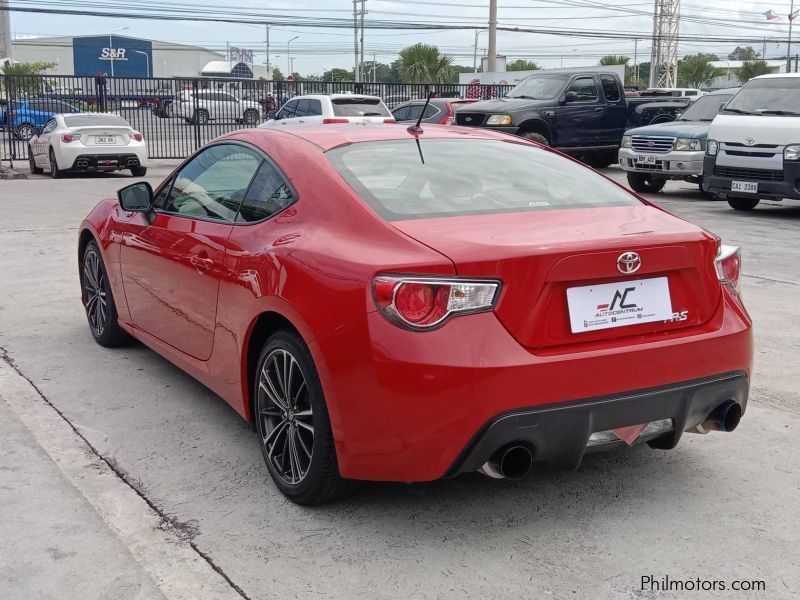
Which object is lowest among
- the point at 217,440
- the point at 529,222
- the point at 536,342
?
the point at 217,440

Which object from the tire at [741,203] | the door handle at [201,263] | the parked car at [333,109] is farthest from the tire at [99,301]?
the parked car at [333,109]

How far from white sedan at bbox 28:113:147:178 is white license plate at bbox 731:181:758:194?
1186cm

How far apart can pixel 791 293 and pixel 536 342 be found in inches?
202

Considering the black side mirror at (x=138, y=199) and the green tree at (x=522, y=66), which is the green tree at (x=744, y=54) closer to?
the green tree at (x=522, y=66)

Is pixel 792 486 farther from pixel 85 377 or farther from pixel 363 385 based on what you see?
pixel 85 377

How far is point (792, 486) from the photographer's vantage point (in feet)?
12.4

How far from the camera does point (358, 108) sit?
68.5 feet

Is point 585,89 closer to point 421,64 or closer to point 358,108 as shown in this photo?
point 358,108

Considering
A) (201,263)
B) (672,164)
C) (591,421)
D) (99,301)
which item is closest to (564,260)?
(591,421)

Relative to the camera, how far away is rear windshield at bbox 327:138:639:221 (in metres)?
3.67

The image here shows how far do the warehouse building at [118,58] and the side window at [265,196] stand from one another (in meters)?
77.4

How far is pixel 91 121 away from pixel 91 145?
0.84 metres

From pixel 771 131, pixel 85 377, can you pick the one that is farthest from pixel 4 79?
pixel 85 377

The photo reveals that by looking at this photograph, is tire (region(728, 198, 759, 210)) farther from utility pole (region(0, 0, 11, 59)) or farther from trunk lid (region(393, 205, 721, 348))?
utility pole (region(0, 0, 11, 59))
